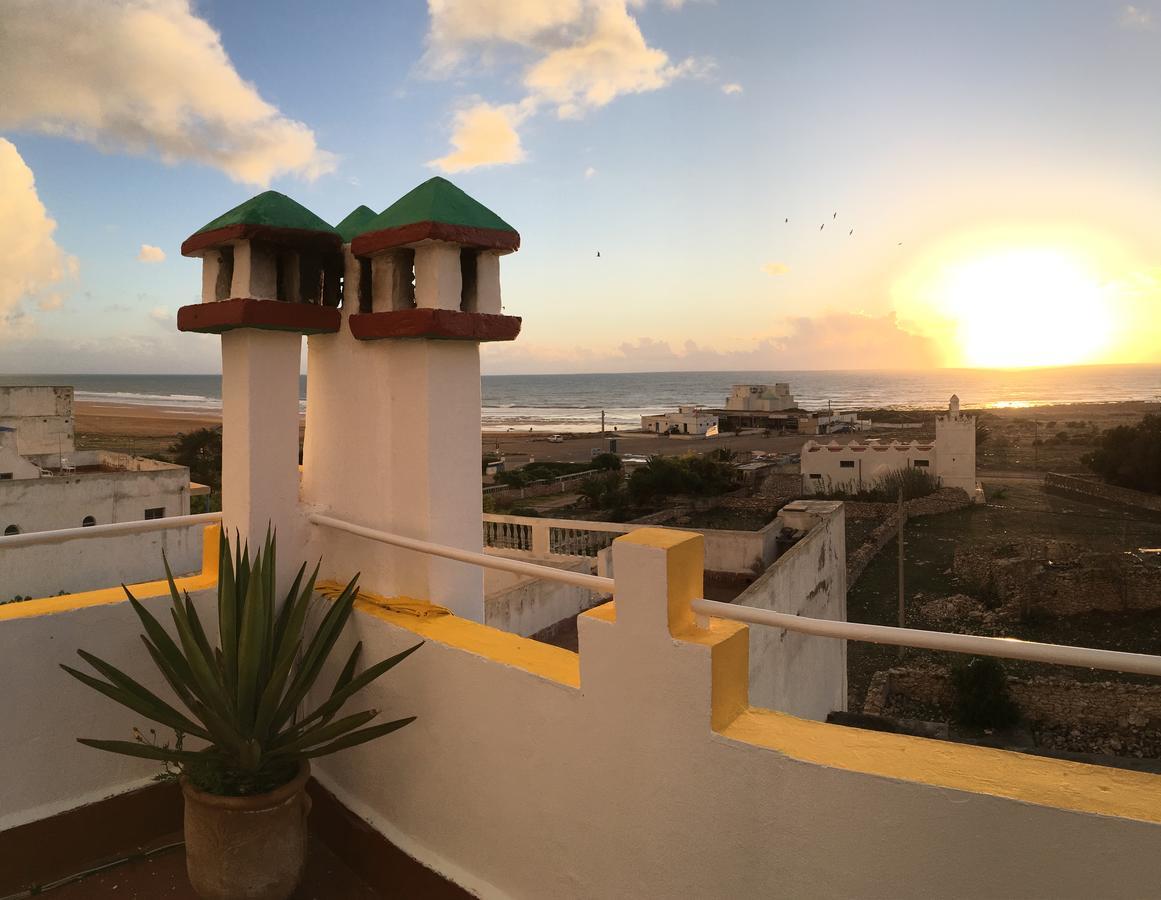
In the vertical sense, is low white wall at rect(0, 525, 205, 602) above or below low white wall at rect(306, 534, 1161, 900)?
below

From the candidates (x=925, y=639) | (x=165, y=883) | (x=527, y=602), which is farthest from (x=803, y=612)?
(x=925, y=639)

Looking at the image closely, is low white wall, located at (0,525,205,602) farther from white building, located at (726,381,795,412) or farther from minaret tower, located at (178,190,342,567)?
white building, located at (726,381,795,412)

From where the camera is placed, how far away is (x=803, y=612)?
936 cm

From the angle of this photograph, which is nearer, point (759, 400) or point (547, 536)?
point (547, 536)

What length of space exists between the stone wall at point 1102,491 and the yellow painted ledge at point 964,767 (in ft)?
119

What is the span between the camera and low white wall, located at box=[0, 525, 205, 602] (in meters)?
14.8

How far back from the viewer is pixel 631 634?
2.01m

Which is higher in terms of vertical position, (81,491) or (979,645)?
(979,645)

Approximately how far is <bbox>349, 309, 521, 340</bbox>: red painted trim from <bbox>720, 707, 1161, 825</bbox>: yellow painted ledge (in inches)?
68.9

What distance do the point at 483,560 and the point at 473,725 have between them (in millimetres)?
520

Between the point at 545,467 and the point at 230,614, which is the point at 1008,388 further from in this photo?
the point at 230,614

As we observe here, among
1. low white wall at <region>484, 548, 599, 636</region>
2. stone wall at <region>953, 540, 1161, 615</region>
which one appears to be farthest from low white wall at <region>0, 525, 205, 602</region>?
stone wall at <region>953, 540, 1161, 615</region>

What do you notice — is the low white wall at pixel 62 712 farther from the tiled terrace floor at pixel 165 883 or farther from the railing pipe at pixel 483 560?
the railing pipe at pixel 483 560

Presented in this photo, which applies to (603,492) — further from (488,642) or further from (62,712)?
(488,642)
